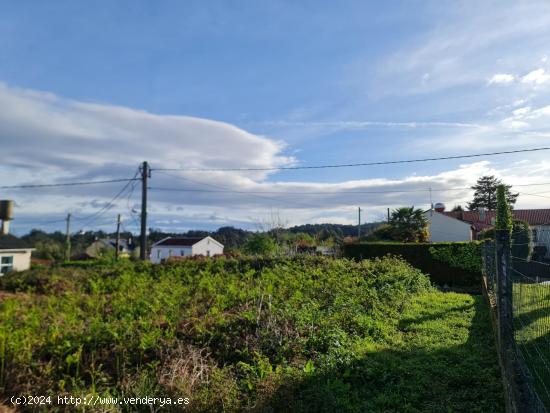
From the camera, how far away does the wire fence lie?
3246mm

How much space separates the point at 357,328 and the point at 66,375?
14.1 feet

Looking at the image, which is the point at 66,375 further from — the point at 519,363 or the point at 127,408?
the point at 519,363

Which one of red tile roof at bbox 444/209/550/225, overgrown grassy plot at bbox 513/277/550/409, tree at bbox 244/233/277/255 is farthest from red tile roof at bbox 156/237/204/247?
overgrown grassy plot at bbox 513/277/550/409

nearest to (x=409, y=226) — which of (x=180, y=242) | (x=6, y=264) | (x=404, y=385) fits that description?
(x=404, y=385)

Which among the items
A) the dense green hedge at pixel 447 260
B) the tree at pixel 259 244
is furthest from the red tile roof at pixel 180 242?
the dense green hedge at pixel 447 260

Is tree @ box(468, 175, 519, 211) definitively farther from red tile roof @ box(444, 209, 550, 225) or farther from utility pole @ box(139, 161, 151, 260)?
utility pole @ box(139, 161, 151, 260)

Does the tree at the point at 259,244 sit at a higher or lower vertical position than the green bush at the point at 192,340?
higher

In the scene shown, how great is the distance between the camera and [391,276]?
11320 millimetres

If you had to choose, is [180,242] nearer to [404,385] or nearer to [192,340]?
[192,340]

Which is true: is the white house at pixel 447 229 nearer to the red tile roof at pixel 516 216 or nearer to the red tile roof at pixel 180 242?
the red tile roof at pixel 516 216

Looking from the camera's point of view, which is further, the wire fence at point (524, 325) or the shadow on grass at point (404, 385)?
the shadow on grass at point (404, 385)

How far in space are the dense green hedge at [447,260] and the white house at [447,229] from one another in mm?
15754

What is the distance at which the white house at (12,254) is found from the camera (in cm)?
2841

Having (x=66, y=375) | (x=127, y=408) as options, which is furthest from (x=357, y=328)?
(x=66, y=375)
